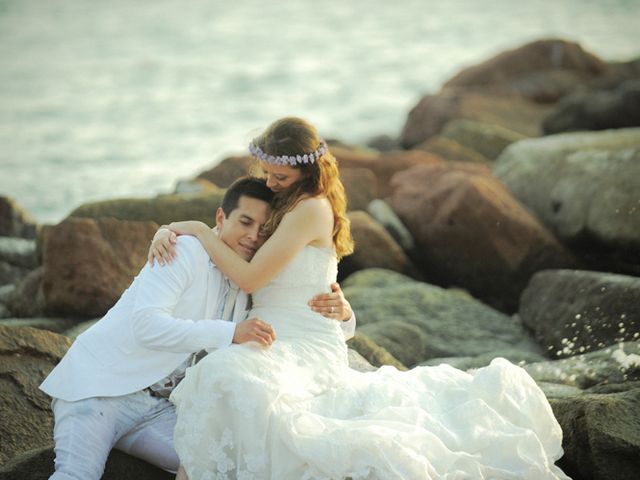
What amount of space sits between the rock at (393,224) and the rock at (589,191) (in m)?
1.36

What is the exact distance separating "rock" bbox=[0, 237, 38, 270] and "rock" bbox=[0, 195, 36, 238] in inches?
43.0

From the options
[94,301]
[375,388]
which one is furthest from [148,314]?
[94,301]

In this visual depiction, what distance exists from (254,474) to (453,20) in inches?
1648

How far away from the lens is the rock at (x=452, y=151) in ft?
45.0

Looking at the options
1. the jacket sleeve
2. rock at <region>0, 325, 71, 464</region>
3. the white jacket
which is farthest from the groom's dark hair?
rock at <region>0, 325, 71, 464</region>

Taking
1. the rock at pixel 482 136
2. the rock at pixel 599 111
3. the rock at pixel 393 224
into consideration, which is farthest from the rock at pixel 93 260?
the rock at pixel 599 111

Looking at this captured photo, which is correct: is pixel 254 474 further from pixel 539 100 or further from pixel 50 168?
pixel 50 168

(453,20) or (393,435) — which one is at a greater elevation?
(393,435)

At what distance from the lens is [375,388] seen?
4559 millimetres

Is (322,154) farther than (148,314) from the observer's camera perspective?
Yes

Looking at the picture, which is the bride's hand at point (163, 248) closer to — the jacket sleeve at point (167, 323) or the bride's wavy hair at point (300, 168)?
the jacket sleeve at point (167, 323)

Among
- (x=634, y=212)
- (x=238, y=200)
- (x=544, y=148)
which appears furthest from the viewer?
(x=544, y=148)

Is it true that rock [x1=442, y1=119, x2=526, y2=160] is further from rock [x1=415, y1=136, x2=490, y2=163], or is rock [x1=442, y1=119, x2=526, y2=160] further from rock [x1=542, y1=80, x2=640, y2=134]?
rock [x1=542, y1=80, x2=640, y2=134]

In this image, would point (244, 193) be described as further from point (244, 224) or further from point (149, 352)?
point (149, 352)
